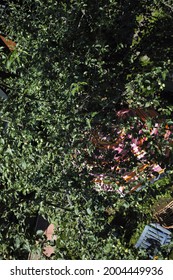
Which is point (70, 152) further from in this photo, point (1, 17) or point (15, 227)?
point (1, 17)

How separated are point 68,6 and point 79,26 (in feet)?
1.12

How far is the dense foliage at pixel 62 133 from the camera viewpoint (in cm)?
410

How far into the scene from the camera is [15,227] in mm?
4242

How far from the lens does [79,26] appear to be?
17.9 feet

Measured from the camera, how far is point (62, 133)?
4242mm

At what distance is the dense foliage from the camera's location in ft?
13.5

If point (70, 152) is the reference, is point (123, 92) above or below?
above

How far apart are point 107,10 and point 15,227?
3.67 m

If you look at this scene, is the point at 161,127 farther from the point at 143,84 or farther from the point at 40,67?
the point at 40,67

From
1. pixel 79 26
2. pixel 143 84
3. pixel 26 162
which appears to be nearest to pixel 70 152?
pixel 26 162
